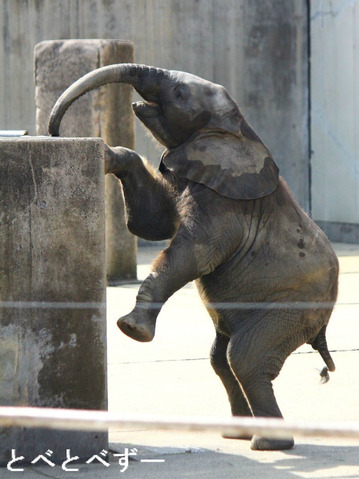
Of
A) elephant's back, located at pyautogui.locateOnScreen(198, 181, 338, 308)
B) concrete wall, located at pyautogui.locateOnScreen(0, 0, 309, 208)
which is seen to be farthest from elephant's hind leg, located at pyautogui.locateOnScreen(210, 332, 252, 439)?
concrete wall, located at pyautogui.locateOnScreen(0, 0, 309, 208)

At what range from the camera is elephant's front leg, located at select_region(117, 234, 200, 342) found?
185 inches

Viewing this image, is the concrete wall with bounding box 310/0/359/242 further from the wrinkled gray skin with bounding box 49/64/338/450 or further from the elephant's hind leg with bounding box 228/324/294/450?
the elephant's hind leg with bounding box 228/324/294/450

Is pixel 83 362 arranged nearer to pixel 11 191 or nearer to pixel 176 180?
pixel 11 191

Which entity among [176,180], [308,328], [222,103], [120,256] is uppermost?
[222,103]

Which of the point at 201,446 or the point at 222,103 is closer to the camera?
the point at 201,446

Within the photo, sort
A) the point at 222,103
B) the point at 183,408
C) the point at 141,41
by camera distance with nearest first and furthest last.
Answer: the point at 222,103
the point at 183,408
the point at 141,41

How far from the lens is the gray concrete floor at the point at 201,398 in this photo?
14.9ft

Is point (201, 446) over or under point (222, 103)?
under

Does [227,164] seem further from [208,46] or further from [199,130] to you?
[208,46]

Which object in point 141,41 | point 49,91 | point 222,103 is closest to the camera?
point 222,103

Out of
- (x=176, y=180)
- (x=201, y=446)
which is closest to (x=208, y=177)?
(x=176, y=180)

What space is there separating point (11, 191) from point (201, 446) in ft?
4.63

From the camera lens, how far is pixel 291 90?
14.9 m

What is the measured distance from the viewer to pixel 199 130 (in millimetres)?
5355
